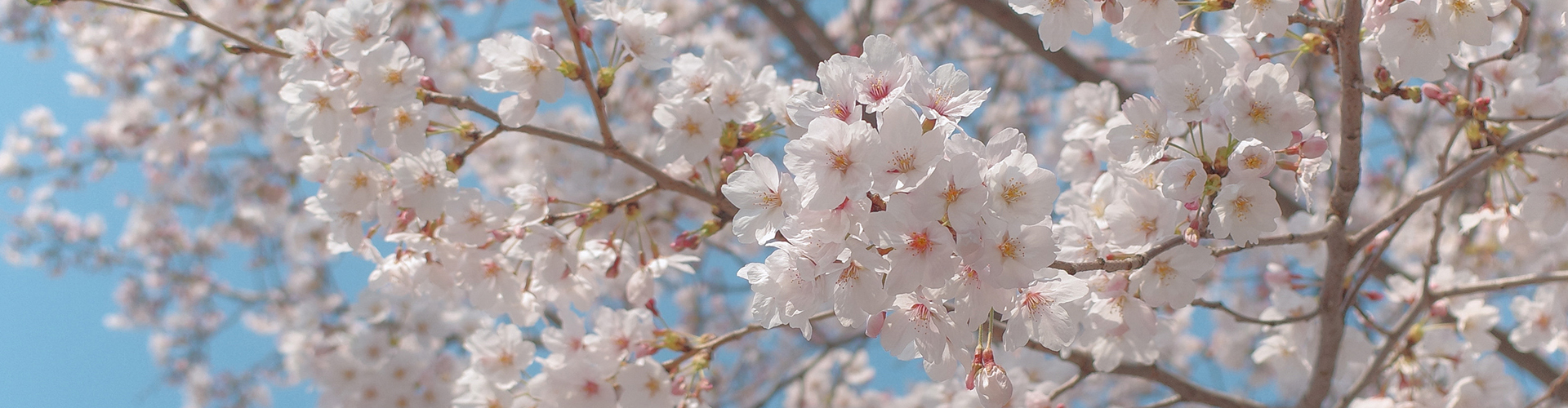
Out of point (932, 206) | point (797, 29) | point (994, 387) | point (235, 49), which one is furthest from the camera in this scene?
point (797, 29)

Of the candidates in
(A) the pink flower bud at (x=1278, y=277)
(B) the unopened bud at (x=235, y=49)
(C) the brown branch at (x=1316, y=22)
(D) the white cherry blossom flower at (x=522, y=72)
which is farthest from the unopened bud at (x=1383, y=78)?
(B) the unopened bud at (x=235, y=49)

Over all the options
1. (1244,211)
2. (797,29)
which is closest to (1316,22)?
(1244,211)

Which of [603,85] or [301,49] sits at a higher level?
[301,49]

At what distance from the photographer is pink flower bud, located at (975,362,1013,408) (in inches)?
48.1

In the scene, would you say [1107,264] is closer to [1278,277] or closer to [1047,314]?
[1047,314]

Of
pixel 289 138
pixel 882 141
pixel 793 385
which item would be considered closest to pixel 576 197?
pixel 289 138

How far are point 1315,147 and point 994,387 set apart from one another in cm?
59

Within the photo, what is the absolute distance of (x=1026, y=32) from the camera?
2969 millimetres

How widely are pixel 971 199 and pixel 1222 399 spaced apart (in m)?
1.51

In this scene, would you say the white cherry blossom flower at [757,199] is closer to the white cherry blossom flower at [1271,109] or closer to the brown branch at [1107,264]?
the brown branch at [1107,264]

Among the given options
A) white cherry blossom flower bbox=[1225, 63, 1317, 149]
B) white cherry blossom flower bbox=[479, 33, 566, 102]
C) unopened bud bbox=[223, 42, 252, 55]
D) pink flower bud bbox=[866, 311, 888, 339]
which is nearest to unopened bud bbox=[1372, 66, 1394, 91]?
white cherry blossom flower bbox=[1225, 63, 1317, 149]

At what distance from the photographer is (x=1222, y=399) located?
214cm

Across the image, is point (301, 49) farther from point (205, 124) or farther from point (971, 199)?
point (205, 124)

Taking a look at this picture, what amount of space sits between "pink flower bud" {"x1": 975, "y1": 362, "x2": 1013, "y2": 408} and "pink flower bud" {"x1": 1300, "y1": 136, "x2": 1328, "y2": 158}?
1.83 ft
